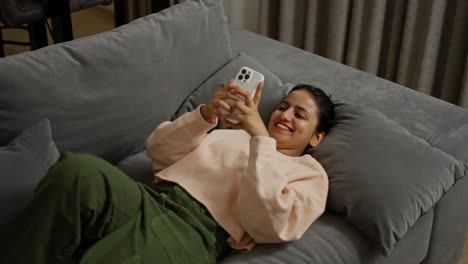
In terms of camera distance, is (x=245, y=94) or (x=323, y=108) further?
(x=323, y=108)

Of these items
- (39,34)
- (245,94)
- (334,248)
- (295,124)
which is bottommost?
(334,248)

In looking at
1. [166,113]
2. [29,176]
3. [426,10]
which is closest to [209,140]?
[166,113]

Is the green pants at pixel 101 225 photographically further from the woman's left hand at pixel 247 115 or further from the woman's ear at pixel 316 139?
the woman's ear at pixel 316 139

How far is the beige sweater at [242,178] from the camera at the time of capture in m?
1.52

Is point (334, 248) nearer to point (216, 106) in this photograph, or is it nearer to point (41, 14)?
point (216, 106)

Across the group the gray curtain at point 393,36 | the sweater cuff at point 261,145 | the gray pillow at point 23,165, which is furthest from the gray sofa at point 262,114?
the gray curtain at point 393,36

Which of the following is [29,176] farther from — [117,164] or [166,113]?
[166,113]

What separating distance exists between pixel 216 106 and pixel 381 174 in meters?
0.47

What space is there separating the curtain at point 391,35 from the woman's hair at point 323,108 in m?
0.92

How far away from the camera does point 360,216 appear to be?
1612mm

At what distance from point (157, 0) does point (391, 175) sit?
68.2 inches

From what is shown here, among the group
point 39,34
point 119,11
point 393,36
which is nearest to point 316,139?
point 393,36

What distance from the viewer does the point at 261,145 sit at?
1580mm

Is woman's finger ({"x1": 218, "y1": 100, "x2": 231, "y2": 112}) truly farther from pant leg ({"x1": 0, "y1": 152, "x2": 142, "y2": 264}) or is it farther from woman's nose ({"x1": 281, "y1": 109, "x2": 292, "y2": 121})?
pant leg ({"x1": 0, "y1": 152, "x2": 142, "y2": 264})
